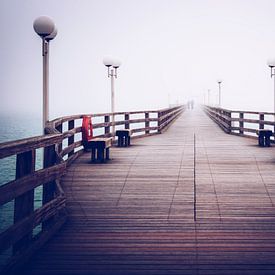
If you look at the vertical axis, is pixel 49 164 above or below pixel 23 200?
above

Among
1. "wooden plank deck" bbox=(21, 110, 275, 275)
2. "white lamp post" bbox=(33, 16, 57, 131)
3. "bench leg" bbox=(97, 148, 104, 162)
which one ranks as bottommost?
"wooden plank deck" bbox=(21, 110, 275, 275)

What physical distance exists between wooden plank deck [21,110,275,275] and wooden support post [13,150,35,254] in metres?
0.22

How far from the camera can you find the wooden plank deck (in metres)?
4.35

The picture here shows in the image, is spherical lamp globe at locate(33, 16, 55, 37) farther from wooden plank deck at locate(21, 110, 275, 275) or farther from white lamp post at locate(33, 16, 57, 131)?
wooden plank deck at locate(21, 110, 275, 275)

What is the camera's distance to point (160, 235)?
5.25 metres

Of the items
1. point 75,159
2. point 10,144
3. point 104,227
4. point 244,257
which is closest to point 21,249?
point 10,144

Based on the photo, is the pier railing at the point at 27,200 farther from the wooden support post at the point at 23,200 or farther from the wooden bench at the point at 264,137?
the wooden bench at the point at 264,137

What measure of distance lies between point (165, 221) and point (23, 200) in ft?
6.87

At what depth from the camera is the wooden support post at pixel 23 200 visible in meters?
4.44

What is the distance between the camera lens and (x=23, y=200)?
4465mm

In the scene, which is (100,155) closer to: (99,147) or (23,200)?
(99,147)

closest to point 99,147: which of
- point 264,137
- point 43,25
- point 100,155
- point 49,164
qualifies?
point 100,155

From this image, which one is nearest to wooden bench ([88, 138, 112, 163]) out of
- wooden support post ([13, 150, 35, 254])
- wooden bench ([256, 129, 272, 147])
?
wooden bench ([256, 129, 272, 147])

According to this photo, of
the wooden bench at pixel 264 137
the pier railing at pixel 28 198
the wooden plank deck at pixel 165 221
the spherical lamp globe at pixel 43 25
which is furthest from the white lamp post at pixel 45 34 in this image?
the wooden bench at pixel 264 137
